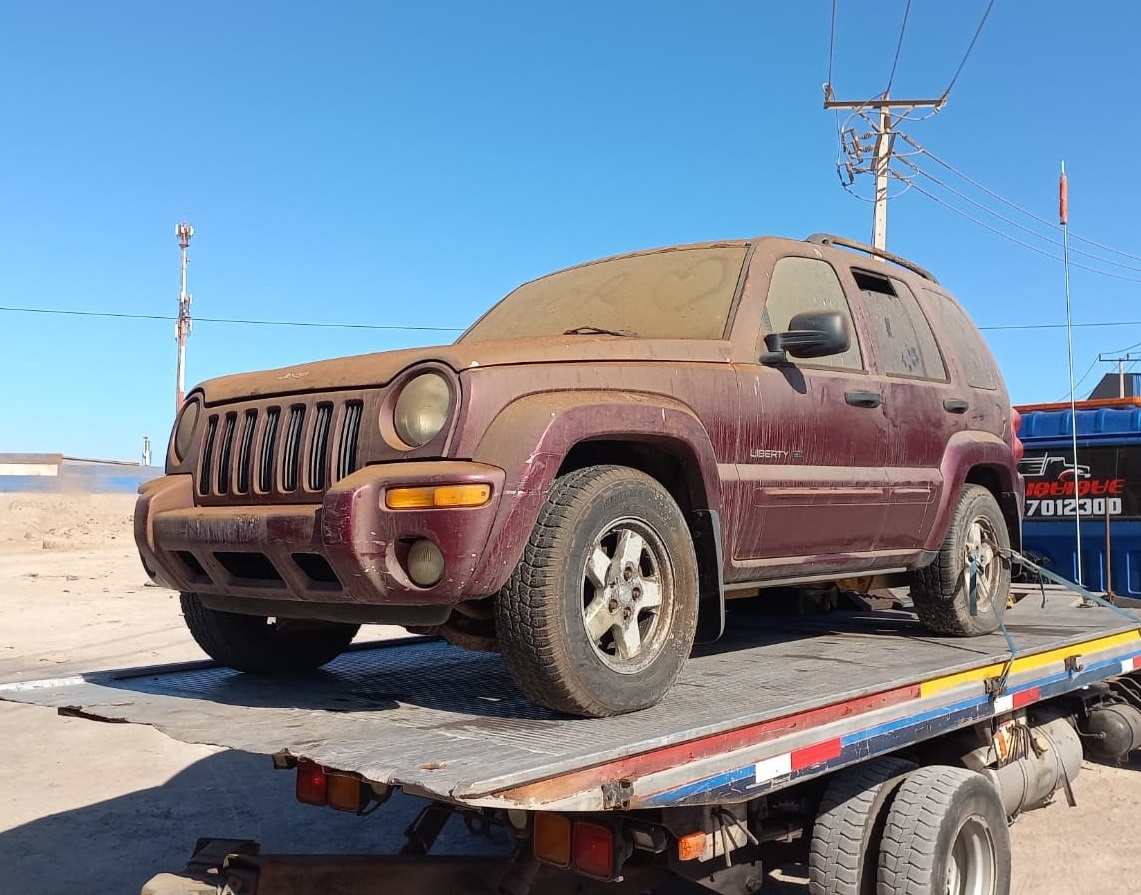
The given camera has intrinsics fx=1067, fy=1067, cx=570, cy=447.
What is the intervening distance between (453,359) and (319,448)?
53cm

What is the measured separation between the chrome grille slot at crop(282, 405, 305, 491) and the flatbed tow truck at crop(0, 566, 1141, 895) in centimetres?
72

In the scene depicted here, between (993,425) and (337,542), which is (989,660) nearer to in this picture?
(993,425)

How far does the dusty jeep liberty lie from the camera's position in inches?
114

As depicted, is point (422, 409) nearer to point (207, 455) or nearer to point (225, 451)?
point (225, 451)

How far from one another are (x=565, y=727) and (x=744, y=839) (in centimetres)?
71

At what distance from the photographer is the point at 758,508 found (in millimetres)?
3787

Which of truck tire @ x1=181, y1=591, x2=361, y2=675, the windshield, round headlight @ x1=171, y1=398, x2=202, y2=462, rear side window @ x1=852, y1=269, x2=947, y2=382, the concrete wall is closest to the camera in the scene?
round headlight @ x1=171, y1=398, x2=202, y2=462

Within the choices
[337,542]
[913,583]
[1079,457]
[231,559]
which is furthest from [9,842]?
[1079,457]

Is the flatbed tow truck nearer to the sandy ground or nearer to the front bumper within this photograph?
the front bumper

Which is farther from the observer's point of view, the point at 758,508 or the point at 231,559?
the point at 758,508

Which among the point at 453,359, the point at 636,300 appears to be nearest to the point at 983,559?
the point at 636,300

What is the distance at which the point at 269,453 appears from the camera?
332 cm

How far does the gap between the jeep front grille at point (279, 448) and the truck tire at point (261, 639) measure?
60 centimetres

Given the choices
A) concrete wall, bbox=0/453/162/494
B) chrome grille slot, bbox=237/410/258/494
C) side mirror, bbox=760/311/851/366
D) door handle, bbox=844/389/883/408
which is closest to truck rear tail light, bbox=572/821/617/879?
chrome grille slot, bbox=237/410/258/494
